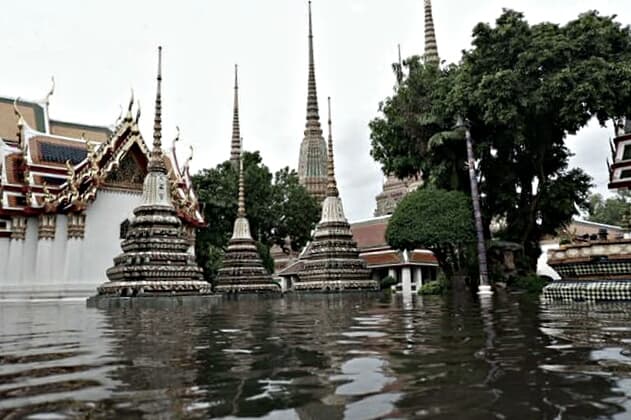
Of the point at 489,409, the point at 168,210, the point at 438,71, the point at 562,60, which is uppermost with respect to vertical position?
the point at 438,71

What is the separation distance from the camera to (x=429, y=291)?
2303 centimetres

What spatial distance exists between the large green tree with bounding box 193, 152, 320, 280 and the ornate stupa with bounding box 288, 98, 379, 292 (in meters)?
9.93

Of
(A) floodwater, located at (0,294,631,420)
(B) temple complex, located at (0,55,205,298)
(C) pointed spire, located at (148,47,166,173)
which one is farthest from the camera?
(B) temple complex, located at (0,55,205,298)

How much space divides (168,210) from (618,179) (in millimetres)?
16098

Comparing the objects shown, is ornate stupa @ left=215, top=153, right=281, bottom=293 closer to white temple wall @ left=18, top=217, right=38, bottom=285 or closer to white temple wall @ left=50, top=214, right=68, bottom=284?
white temple wall @ left=50, top=214, right=68, bottom=284

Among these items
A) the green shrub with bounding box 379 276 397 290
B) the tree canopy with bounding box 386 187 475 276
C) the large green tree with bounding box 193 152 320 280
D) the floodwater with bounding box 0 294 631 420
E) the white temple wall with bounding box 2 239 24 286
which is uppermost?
the large green tree with bounding box 193 152 320 280

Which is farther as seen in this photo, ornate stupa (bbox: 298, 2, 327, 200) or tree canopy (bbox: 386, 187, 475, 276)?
ornate stupa (bbox: 298, 2, 327, 200)

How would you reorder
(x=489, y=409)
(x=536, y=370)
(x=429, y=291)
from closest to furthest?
(x=489, y=409) < (x=536, y=370) < (x=429, y=291)

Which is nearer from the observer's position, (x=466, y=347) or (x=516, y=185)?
(x=466, y=347)

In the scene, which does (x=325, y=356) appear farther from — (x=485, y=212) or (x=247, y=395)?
(x=485, y=212)

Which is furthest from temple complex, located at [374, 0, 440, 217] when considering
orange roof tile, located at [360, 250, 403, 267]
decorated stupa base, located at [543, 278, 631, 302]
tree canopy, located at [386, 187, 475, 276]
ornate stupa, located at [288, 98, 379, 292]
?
decorated stupa base, located at [543, 278, 631, 302]

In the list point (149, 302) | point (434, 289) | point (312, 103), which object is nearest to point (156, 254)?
point (149, 302)

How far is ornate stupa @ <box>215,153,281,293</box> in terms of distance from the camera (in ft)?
79.0

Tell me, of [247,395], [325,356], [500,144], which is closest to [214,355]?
[325,356]
